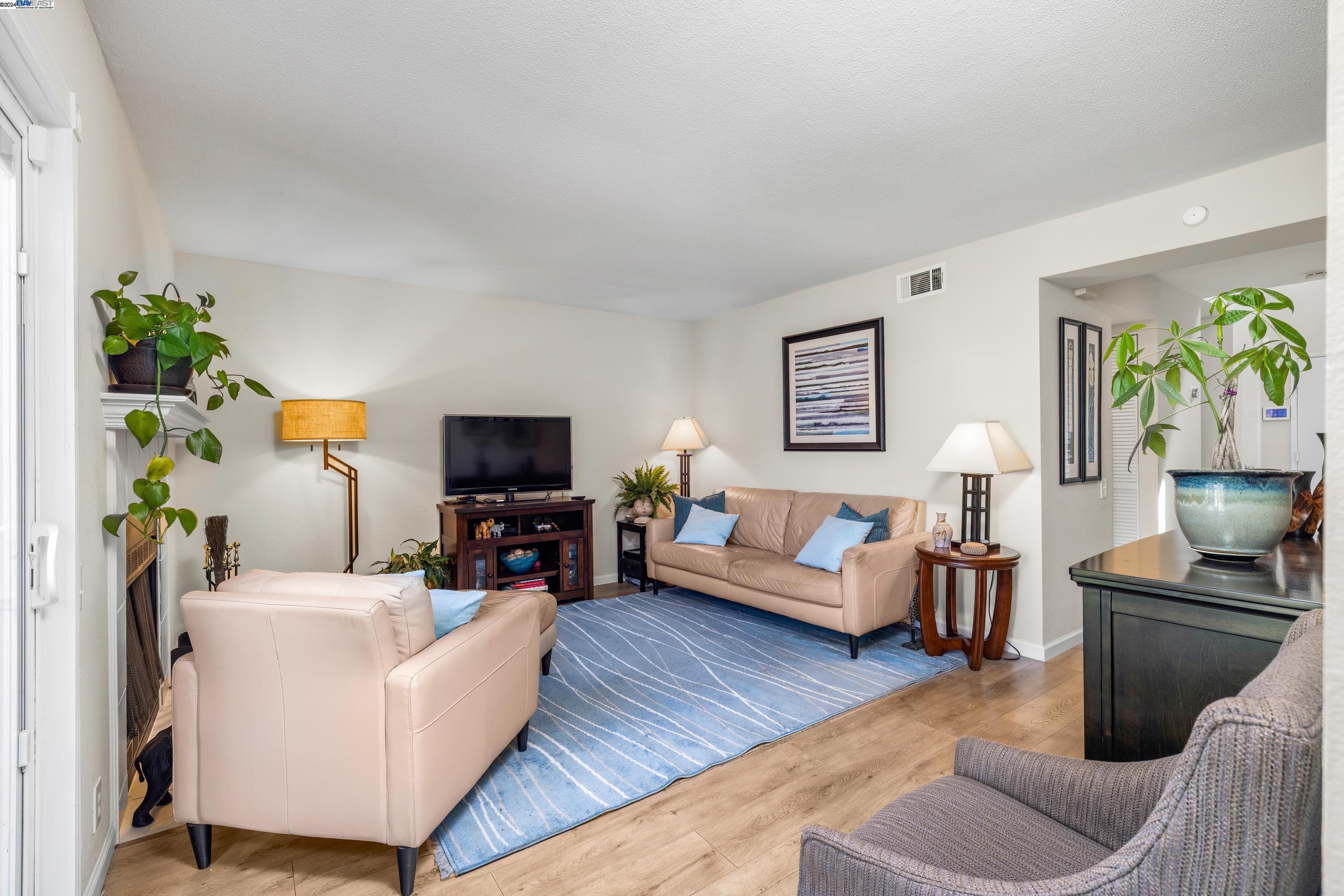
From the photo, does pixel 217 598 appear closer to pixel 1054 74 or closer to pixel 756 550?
pixel 1054 74

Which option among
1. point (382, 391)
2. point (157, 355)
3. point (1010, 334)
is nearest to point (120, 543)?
point (157, 355)

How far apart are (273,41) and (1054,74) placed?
2445 millimetres

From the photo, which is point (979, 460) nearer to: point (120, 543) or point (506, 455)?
point (506, 455)

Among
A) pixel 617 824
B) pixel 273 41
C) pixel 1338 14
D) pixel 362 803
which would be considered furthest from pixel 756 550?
pixel 1338 14

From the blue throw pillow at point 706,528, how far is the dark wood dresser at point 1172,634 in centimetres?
312

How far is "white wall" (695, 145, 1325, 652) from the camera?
112 inches

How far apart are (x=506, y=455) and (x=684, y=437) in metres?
1.53

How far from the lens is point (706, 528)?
4.86m

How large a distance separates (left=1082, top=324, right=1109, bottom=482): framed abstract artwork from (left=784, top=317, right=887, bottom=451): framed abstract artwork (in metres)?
1.16

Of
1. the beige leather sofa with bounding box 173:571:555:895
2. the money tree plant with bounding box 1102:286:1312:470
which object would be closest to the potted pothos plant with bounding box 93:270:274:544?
the beige leather sofa with bounding box 173:571:555:895

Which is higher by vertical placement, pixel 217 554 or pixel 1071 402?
pixel 1071 402

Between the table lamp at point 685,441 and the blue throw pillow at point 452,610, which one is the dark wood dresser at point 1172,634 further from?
the table lamp at point 685,441

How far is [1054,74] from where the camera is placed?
2.10 meters

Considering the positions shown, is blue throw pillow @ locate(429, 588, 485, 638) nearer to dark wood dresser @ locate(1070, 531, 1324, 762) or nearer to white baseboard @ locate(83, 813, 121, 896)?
white baseboard @ locate(83, 813, 121, 896)
